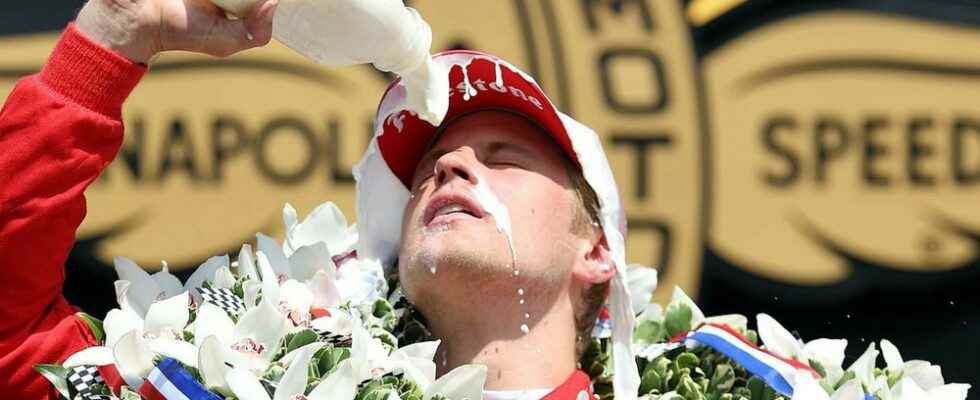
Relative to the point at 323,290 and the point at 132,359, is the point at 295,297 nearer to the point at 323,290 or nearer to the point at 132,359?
the point at 323,290

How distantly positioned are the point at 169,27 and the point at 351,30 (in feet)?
0.74

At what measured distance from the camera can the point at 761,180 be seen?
9.75 feet

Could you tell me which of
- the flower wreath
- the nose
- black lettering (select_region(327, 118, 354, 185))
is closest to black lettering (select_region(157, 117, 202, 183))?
black lettering (select_region(327, 118, 354, 185))

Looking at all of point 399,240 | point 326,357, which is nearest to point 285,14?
point 326,357

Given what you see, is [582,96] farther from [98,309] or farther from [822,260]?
[98,309]

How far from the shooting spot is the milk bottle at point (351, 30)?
167cm

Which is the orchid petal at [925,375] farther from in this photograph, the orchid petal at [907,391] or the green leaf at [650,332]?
the green leaf at [650,332]

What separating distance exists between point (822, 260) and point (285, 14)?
63.4 inches

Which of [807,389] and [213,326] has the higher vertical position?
[213,326]

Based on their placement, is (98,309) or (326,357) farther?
(98,309)

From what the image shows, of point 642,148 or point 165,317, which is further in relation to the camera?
point 642,148

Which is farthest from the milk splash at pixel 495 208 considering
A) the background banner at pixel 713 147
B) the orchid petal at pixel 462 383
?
the background banner at pixel 713 147

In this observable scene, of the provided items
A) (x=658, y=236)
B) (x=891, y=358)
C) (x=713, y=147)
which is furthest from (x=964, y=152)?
(x=891, y=358)

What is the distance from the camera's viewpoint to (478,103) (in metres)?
2.17
